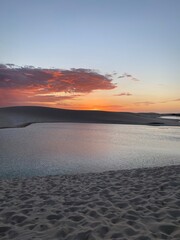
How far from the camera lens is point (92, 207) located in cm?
680

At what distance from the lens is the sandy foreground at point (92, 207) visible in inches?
210

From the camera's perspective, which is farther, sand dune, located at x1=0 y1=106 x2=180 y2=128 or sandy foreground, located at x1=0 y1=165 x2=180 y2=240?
sand dune, located at x1=0 y1=106 x2=180 y2=128

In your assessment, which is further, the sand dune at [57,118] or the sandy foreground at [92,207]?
the sand dune at [57,118]

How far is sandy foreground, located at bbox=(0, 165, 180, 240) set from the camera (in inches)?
210

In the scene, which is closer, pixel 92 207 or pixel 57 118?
pixel 92 207

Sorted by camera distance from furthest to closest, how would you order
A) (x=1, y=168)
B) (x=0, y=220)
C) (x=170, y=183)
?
1. (x=1, y=168)
2. (x=170, y=183)
3. (x=0, y=220)

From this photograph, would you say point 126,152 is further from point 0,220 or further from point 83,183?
point 0,220

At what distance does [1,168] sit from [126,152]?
28.1ft

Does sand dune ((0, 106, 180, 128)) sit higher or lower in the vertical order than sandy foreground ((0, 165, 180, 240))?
higher

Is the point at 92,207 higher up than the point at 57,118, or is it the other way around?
the point at 57,118

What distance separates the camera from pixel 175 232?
523 centimetres

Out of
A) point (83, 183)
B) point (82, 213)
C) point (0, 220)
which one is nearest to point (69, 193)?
point (83, 183)

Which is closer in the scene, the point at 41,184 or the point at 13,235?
the point at 13,235

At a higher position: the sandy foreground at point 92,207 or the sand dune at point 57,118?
the sand dune at point 57,118
